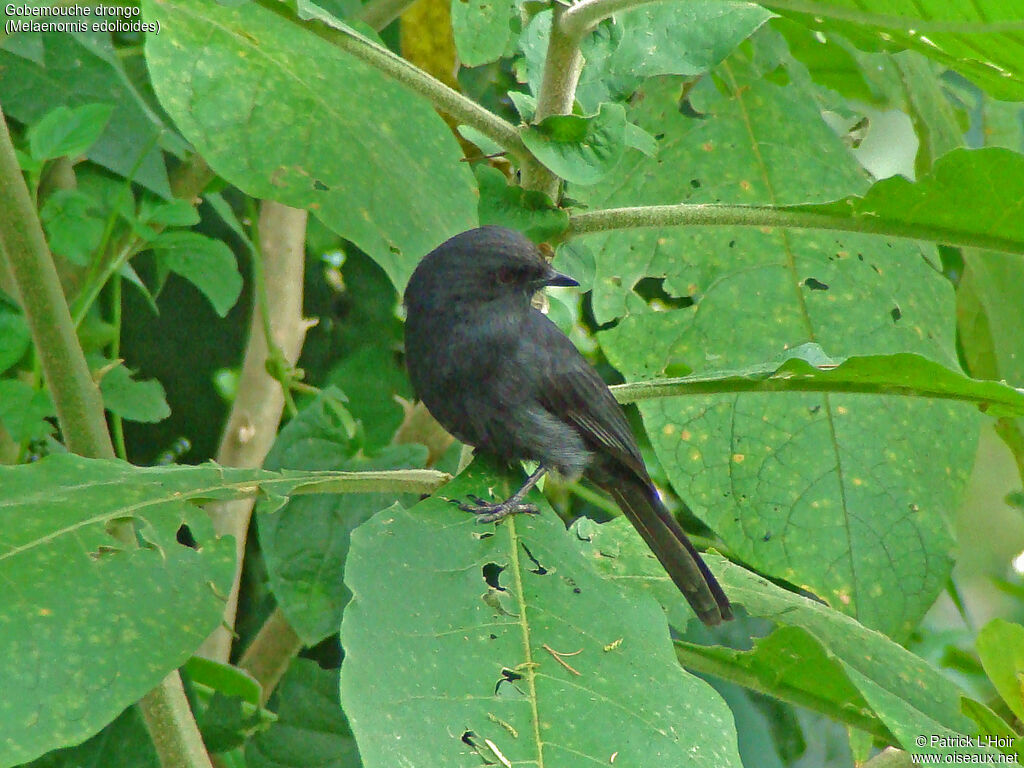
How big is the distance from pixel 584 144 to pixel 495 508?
2.15ft

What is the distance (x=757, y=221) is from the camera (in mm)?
2070

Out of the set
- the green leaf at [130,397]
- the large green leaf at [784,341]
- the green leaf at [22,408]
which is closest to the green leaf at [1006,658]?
the large green leaf at [784,341]

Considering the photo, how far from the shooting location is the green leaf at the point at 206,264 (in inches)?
102

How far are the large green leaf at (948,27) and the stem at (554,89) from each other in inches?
14.1

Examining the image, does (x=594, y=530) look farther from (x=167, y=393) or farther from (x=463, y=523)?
(x=167, y=393)

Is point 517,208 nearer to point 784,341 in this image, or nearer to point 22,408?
point 784,341

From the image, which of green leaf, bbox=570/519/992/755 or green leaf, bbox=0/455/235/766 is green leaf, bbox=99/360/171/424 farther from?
green leaf, bbox=570/519/992/755

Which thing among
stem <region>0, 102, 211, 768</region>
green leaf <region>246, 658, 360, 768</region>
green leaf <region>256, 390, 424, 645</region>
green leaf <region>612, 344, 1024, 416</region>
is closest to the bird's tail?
green leaf <region>612, 344, 1024, 416</region>

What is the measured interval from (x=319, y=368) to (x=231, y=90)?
1733 mm

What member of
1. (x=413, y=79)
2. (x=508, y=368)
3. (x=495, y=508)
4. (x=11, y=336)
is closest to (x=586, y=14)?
(x=413, y=79)

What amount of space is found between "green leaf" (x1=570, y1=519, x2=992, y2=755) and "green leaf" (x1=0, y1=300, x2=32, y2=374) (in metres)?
1.28

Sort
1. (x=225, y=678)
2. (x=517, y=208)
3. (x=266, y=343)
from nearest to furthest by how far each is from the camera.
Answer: (x=517, y=208) → (x=225, y=678) → (x=266, y=343)

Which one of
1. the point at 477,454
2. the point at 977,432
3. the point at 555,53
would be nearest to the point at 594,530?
the point at 477,454

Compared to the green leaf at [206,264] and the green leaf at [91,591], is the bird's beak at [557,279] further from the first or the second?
the green leaf at [91,591]
